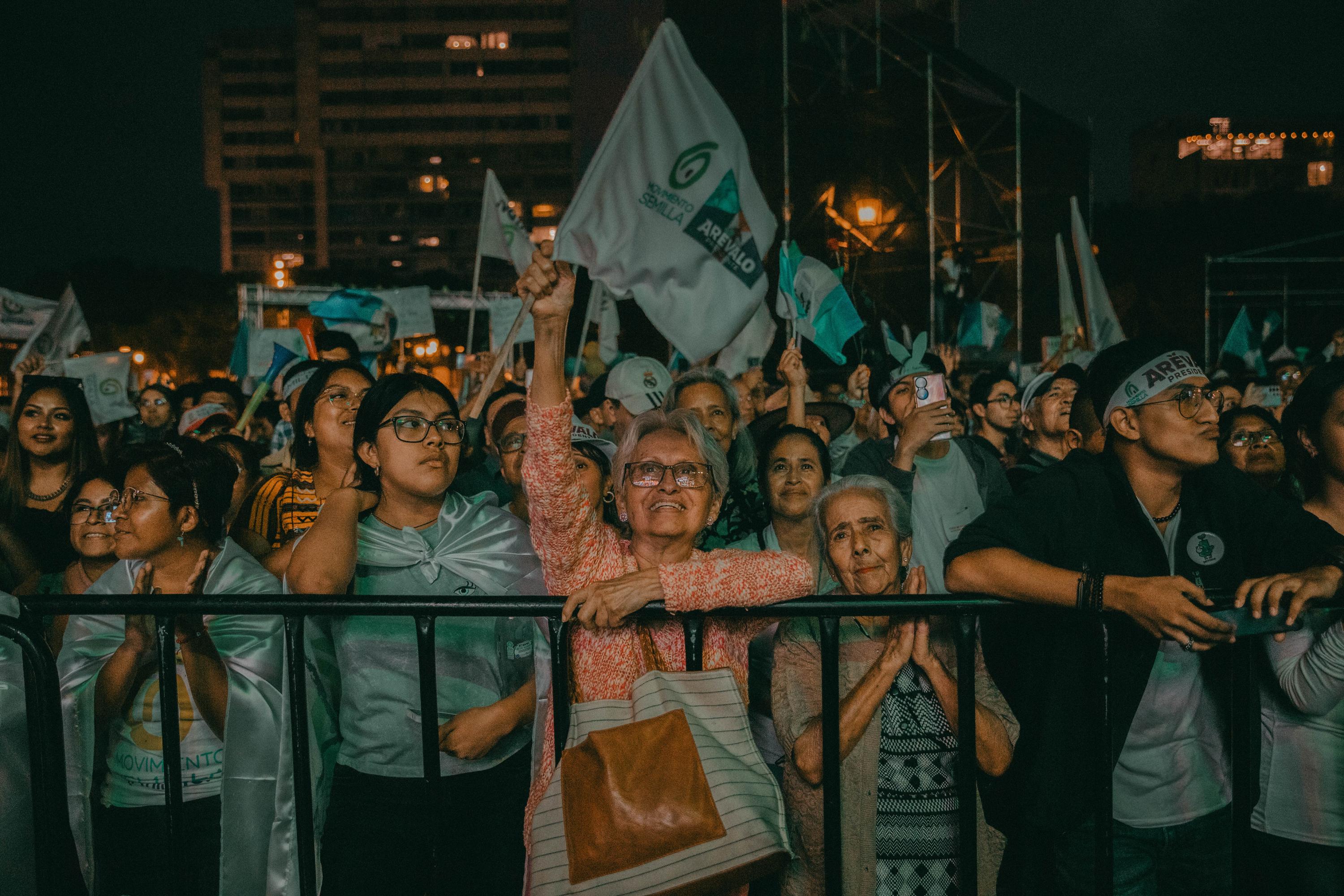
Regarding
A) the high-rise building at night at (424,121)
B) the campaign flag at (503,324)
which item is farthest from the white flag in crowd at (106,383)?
the high-rise building at night at (424,121)

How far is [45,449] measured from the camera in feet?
15.3

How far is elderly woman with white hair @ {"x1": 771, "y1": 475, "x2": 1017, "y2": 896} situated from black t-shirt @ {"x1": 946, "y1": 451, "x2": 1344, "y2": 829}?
0.36ft

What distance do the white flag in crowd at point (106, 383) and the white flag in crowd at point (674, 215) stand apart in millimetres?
4297

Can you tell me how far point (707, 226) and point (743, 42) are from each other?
18332mm

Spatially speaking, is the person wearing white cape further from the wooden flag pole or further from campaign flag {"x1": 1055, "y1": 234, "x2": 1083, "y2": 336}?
campaign flag {"x1": 1055, "y1": 234, "x2": 1083, "y2": 336}

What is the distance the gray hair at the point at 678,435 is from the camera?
2846mm

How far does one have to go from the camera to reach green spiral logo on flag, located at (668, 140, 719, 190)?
18.3ft

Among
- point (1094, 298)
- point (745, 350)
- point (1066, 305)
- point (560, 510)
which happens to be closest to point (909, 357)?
point (560, 510)

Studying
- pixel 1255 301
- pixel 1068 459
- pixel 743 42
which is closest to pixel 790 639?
pixel 1068 459

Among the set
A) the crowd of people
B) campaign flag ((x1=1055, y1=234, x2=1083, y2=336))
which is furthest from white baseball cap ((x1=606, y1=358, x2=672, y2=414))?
campaign flag ((x1=1055, y1=234, x2=1083, y2=336))

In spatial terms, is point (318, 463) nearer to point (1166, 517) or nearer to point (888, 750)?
point (888, 750)

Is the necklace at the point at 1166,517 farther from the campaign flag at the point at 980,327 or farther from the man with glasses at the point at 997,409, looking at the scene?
the campaign flag at the point at 980,327

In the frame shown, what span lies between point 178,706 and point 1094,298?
10.9 meters

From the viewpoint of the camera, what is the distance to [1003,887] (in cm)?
293
